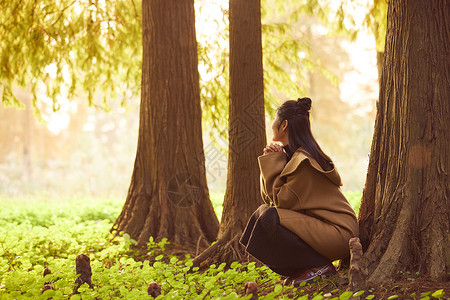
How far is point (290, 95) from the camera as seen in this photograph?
9578 mm

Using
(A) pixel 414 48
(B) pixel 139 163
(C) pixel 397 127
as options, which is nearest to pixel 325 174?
(C) pixel 397 127

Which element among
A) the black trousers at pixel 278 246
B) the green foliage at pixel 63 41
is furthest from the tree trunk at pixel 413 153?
the green foliage at pixel 63 41

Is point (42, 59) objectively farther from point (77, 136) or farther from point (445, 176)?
point (77, 136)

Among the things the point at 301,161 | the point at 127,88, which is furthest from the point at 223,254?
the point at 127,88

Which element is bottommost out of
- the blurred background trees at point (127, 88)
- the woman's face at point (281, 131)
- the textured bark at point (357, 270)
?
the textured bark at point (357, 270)

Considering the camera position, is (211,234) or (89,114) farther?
(89,114)

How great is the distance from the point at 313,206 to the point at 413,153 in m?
0.93

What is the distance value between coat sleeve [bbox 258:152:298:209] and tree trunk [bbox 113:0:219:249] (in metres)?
2.71

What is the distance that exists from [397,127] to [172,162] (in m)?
3.60

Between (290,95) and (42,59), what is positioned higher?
(42,59)

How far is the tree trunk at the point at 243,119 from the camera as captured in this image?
586 cm

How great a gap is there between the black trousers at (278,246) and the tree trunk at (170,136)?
9.23 feet

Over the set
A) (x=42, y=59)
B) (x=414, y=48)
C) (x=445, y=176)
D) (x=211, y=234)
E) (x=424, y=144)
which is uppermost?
(x=42, y=59)

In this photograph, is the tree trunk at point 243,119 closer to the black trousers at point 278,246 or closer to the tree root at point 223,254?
the tree root at point 223,254
